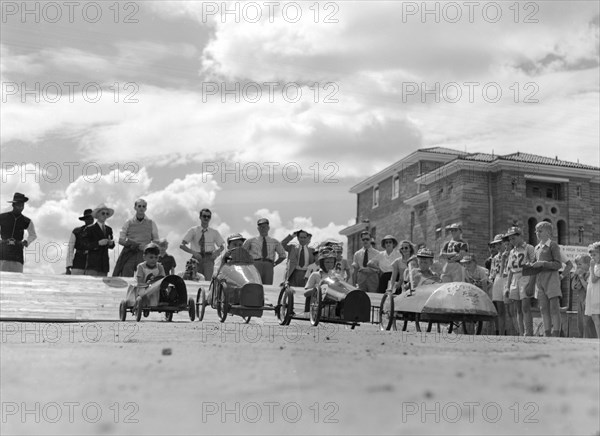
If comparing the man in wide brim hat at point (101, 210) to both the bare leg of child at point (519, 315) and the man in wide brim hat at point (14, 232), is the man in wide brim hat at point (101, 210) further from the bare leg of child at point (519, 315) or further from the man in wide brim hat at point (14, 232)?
the bare leg of child at point (519, 315)

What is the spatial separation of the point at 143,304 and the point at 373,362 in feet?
24.0

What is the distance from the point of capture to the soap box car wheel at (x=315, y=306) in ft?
32.8

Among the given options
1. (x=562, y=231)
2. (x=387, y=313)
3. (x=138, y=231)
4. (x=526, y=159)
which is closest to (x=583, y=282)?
(x=387, y=313)

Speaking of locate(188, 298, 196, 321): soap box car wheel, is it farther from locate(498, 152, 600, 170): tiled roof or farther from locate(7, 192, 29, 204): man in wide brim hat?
locate(498, 152, 600, 170): tiled roof

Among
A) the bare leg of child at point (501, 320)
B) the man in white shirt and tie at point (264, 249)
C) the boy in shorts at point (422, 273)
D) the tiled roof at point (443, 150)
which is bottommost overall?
the bare leg of child at point (501, 320)

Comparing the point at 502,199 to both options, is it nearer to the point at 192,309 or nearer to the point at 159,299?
the point at 192,309

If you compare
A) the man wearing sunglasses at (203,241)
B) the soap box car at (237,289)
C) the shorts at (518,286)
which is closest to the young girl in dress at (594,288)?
the shorts at (518,286)

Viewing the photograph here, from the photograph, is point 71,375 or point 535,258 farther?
point 535,258

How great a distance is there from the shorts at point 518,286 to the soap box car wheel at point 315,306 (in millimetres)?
2587

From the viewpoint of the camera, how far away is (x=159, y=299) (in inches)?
439

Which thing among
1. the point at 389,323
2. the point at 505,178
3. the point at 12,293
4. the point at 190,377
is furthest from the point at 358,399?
the point at 505,178

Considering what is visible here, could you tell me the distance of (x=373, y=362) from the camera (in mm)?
4277

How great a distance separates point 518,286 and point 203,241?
17.8 feet

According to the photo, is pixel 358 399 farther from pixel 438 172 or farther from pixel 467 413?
pixel 438 172
